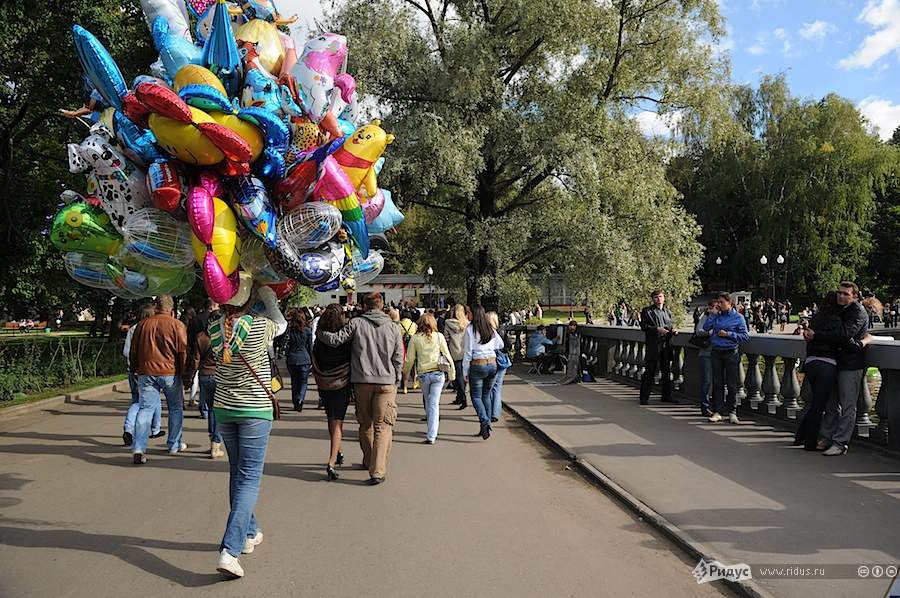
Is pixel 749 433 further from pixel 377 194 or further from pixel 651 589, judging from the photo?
pixel 377 194

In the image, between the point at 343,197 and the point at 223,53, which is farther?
the point at 343,197

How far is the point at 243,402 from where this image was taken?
17.3 ft

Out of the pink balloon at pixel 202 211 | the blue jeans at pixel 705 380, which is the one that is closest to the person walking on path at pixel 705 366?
the blue jeans at pixel 705 380

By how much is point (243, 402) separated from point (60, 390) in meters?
13.4

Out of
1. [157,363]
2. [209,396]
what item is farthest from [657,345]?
[157,363]

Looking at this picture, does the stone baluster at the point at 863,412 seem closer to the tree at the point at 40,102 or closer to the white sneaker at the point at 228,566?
the white sneaker at the point at 228,566

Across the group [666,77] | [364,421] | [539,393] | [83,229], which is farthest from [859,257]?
[83,229]

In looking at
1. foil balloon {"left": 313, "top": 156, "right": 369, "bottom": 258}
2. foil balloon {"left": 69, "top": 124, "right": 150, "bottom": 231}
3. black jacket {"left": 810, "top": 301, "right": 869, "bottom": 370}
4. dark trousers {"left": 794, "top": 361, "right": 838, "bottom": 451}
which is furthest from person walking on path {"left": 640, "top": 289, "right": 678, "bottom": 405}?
foil balloon {"left": 69, "top": 124, "right": 150, "bottom": 231}

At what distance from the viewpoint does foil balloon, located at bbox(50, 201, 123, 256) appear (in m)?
5.40

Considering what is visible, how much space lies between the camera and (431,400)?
10.2 meters

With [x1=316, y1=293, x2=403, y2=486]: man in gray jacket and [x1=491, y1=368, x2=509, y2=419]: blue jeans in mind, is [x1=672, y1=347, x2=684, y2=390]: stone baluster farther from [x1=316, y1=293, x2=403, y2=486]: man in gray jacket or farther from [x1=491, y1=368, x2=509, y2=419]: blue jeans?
[x1=316, y1=293, x2=403, y2=486]: man in gray jacket

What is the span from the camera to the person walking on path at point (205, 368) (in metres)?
9.26

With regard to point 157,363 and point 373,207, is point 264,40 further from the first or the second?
point 157,363

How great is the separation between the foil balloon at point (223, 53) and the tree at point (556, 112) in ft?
44.0
